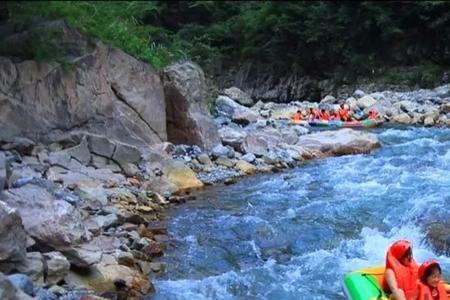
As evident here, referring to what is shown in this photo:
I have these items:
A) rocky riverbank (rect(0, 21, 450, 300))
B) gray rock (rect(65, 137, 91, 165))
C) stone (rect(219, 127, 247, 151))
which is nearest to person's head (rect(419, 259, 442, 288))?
rocky riverbank (rect(0, 21, 450, 300))

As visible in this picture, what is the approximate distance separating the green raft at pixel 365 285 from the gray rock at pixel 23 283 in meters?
2.14

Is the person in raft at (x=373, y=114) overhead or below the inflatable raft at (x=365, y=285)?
below

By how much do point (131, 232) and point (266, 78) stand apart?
47.4 ft

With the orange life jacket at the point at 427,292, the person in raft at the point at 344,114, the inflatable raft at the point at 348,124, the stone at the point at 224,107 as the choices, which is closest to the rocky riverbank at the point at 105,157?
the stone at the point at 224,107

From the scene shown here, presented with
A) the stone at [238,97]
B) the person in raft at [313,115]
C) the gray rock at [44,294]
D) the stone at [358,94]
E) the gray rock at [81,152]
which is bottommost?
the stone at [238,97]

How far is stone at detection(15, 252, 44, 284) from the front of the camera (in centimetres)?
446

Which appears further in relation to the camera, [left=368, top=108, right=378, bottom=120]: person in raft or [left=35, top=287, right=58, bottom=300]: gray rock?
[left=368, top=108, right=378, bottom=120]: person in raft

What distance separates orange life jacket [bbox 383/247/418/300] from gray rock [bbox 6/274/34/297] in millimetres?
2375

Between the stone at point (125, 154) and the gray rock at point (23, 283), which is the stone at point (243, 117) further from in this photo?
the gray rock at point (23, 283)

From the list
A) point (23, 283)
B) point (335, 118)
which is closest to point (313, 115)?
point (335, 118)

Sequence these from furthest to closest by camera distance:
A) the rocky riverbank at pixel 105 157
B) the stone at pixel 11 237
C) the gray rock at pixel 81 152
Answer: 1. the gray rock at pixel 81 152
2. the rocky riverbank at pixel 105 157
3. the stone at pixel 11 237

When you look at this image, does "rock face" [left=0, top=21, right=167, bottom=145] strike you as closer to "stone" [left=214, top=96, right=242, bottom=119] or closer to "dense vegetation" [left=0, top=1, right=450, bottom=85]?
"stone" [left=214, top=96, right=242, bottom=119]

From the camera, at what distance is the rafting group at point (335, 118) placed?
1257cm

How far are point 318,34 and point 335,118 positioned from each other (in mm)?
5931
